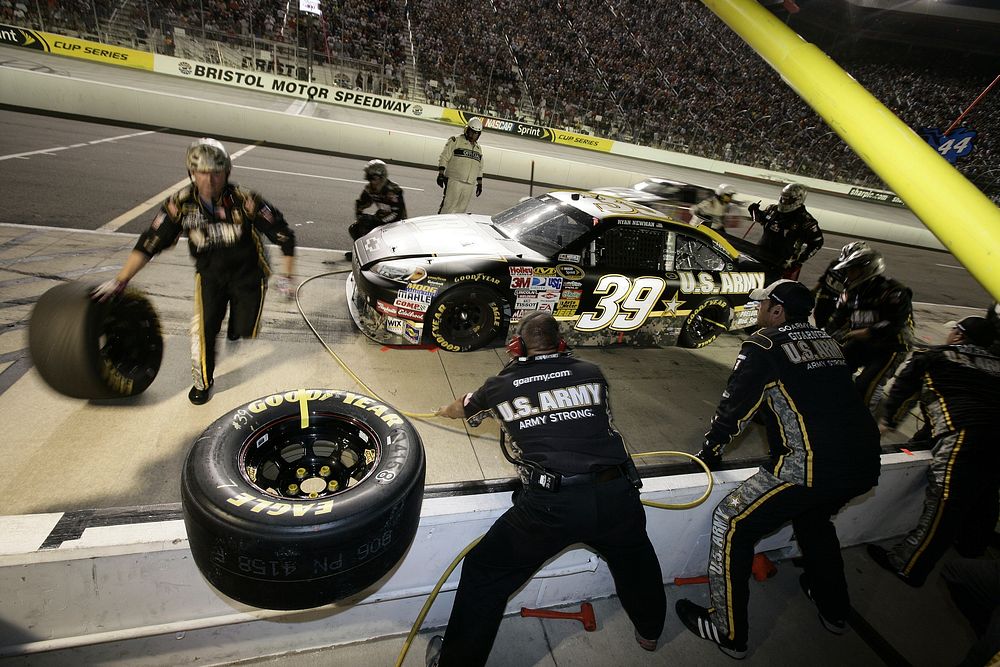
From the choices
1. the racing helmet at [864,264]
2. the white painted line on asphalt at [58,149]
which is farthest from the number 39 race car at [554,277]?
the white painted line on asphalt at [58,149]

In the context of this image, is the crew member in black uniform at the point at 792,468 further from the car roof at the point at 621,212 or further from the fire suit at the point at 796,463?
the car roof at the point at 621,212

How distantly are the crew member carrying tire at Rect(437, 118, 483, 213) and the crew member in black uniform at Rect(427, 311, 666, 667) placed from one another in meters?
4.98

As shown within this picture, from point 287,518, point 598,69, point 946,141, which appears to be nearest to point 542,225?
point 946,141

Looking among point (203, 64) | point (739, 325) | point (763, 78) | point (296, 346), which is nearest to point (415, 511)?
point (296, 346)

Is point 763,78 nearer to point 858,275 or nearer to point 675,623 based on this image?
A: point 858,275

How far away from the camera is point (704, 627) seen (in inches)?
110

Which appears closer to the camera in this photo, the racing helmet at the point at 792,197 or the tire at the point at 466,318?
the tire at the point at 466,318

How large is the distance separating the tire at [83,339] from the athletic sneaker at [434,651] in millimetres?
2442

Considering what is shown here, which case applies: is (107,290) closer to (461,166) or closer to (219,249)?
(219,249)

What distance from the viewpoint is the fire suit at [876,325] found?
14.5 feet

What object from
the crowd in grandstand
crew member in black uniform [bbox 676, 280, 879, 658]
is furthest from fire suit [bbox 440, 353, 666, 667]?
the crowd in grandstand

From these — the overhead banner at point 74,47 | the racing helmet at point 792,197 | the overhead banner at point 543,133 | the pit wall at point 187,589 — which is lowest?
the pit wall at point 187,589

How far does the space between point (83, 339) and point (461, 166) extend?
5.07 metres

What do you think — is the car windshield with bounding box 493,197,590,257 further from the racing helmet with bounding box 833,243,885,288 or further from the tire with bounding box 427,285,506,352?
the racing helmet with bounding box 833,243,885,288
